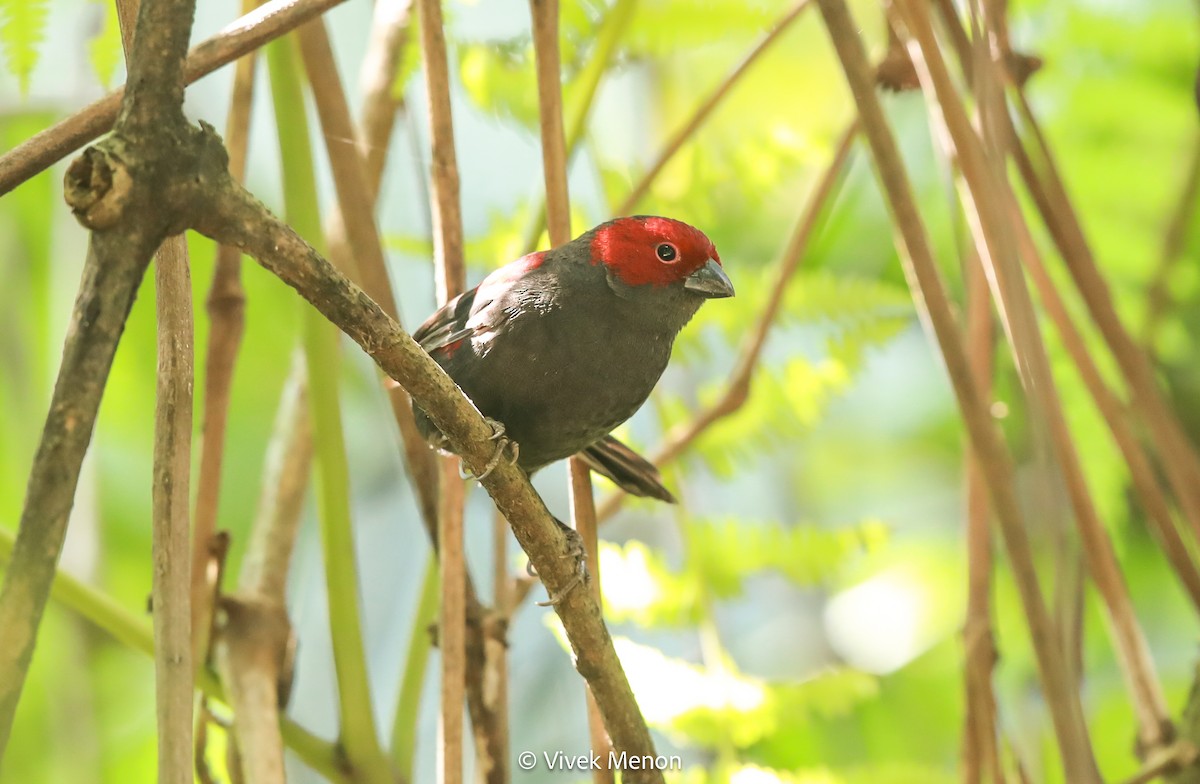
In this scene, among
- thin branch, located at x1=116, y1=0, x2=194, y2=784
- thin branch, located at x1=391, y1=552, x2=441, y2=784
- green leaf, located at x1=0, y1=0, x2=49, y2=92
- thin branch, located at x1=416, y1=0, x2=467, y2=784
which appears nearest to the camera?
thin branch, located at x1=116, y1=0, x2=194, y2=784

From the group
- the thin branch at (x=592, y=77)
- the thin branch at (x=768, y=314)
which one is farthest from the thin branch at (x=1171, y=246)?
the thin branch at (x=592, y=77)

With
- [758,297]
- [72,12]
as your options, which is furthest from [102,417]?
[758,297]

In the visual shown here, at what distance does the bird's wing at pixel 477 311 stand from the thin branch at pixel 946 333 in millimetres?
733

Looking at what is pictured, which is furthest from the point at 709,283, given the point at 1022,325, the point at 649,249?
the point at 1022,325

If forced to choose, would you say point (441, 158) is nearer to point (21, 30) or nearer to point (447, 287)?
point (447, 287)

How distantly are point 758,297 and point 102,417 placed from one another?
2.37m

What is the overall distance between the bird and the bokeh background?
0.64m

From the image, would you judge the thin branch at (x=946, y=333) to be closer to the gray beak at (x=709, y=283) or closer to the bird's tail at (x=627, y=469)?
the gray beak at (x=709, y=283)

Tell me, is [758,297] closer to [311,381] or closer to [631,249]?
[631,249]

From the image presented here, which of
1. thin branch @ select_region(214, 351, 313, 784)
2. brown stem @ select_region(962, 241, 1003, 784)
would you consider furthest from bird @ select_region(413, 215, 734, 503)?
brown stem @ select_region(962, 241, 1003, 784)

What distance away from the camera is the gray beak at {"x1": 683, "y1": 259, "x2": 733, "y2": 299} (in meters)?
2.40

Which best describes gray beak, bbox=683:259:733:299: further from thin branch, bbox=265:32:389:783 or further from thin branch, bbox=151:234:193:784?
thin branch, bbox=151:234:193:784

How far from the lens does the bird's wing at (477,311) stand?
2.20 metres

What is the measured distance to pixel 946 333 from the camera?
1.87 m
